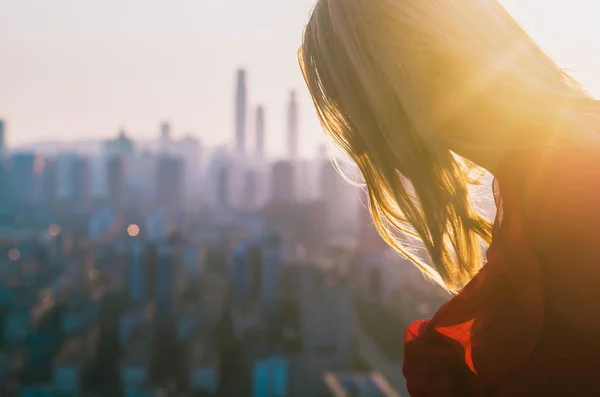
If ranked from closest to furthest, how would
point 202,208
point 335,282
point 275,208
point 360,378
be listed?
point 360,378, point 335,282, point 275,208, point 202,208

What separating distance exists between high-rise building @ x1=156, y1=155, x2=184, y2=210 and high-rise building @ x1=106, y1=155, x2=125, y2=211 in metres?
1.13

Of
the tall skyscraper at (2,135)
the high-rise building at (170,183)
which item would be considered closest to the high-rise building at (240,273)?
the high-rise building at (170,183)

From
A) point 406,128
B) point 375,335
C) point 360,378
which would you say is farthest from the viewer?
point 375,335

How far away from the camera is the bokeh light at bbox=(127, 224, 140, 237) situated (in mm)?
15969

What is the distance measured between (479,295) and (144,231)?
15.8 metres

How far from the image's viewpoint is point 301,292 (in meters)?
9.55

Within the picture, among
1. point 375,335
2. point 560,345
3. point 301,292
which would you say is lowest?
point 375,335

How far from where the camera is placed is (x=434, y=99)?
50 centimetres

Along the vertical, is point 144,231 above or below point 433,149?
below

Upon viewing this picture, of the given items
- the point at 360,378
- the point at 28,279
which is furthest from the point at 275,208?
the point at 360,378

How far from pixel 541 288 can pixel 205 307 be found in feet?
34.7

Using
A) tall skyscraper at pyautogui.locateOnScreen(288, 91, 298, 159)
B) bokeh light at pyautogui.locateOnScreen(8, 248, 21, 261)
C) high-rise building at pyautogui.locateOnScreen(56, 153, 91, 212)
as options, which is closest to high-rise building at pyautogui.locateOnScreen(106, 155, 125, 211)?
high-rise building at pyautogui.locateOnScreen(56, 153, 91, 212)

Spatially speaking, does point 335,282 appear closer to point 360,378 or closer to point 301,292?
point 301,292

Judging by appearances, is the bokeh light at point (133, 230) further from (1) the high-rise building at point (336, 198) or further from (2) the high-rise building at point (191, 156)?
(2) the high-rise building at point (191, 156)
